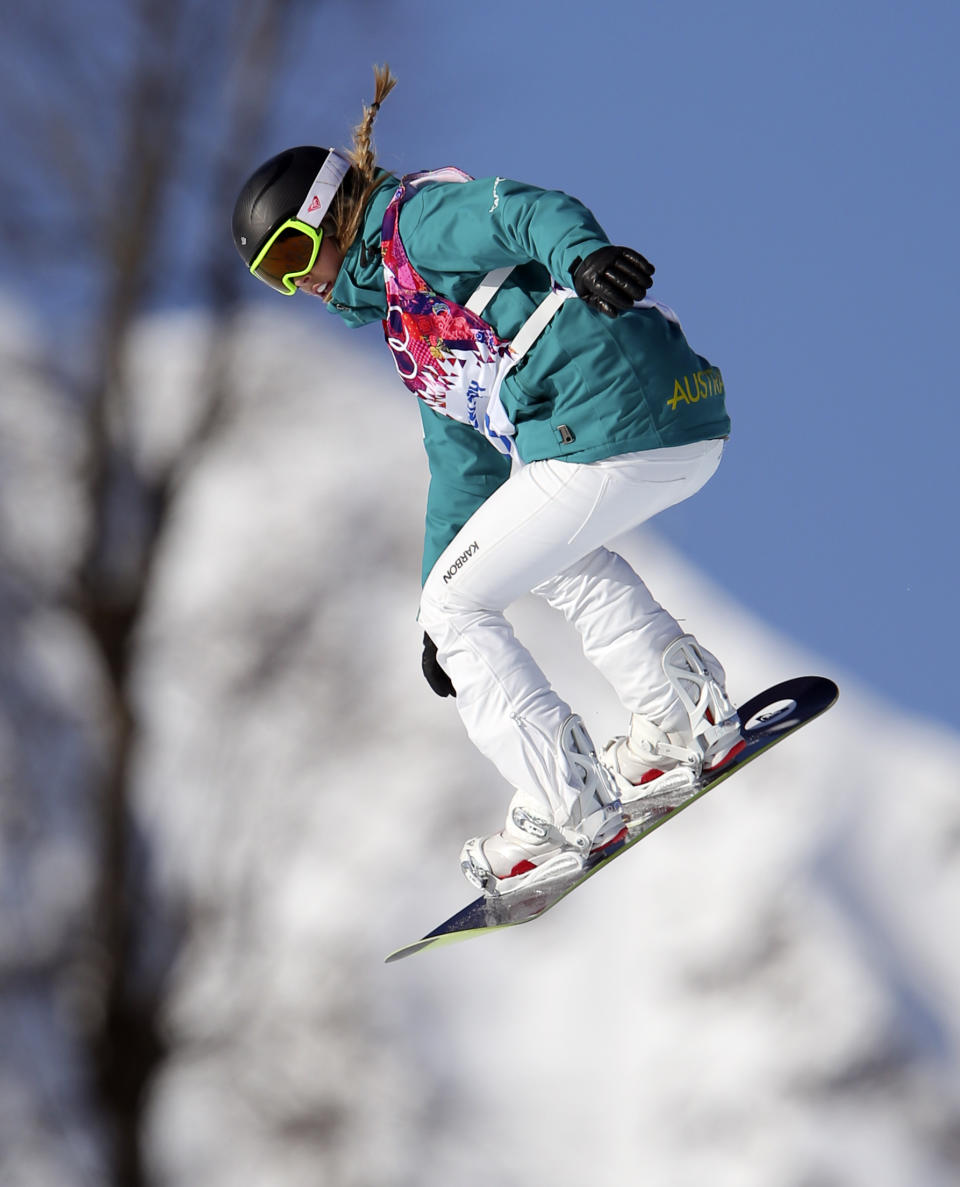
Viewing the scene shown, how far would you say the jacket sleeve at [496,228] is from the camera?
2.20 meters

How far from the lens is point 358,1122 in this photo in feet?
23.0

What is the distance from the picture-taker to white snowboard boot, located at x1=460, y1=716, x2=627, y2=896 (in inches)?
113

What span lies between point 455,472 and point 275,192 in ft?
2.61

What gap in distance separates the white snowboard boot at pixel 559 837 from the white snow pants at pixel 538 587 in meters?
0.03

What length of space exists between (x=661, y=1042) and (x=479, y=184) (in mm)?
6457

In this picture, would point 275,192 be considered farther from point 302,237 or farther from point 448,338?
point 448,338

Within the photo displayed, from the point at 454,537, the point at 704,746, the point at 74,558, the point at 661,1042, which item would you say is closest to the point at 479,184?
the point at 454,537

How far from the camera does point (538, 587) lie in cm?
301

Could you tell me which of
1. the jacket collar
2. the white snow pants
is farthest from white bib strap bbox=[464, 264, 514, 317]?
the white snow pants

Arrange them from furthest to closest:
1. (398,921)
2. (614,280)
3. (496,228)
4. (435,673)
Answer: (398,921) → (435,673) → (496,228) → (614,280)

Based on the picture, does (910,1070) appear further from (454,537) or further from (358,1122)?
(454,537)

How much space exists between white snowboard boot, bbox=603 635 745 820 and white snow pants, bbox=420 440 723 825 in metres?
0.07

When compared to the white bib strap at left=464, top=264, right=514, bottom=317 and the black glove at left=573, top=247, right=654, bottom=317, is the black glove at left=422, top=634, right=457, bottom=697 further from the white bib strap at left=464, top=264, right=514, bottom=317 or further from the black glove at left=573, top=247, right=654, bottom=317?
the black glove at left=573, top=247, right=654, bottom=317

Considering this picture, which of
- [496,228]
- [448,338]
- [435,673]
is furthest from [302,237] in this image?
[435,673]
